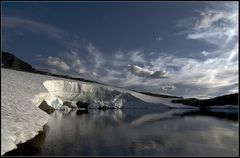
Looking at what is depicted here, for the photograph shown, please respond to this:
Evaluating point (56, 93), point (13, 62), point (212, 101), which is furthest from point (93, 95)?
point (13, 62)

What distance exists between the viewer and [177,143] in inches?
451

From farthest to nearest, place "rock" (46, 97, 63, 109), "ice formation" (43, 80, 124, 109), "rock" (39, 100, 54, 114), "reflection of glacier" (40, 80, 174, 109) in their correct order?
"reflection of glacier" (40, 80, 174, 109) → "ice formation" (43, 80, 124, 109) → "rock" (46, 97, 63, 109) → "rock" (39, 100, 54, 114)

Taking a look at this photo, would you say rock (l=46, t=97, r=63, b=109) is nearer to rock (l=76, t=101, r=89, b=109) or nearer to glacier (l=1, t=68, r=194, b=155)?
glacier (l=1, t=68, r=194, b=155)

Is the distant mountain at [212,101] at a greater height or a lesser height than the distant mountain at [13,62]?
lesser

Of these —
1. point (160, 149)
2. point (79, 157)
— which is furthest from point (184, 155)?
point (79, 157)

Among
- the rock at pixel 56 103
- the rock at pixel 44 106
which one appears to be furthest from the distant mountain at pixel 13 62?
the rock at pixel 44 106

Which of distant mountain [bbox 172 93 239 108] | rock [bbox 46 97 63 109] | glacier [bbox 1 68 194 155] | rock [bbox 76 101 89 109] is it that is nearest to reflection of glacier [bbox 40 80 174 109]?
glacier [bbox 1 68 194 155]

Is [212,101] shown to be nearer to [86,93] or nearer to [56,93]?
[86,93]

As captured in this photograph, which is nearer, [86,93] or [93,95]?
[86,93]

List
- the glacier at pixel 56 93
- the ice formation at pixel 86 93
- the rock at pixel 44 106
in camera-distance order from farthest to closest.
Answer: the ice formation at pixel 86 93 → the rock at pixel 44 106 → the glacier at pixel 56 93

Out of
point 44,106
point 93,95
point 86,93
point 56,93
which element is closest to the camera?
point 44,106

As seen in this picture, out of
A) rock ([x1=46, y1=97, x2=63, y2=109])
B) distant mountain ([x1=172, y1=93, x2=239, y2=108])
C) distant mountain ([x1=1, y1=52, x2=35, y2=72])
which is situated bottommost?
distant mountain ([x1=172, y1=93, x2=239, y2=108])

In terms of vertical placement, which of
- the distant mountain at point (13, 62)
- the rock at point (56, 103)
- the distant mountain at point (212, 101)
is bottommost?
the distant mountain at point (212, 101)

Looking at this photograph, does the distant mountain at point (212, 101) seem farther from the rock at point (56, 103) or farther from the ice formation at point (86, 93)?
the rock at point (56, 103)
